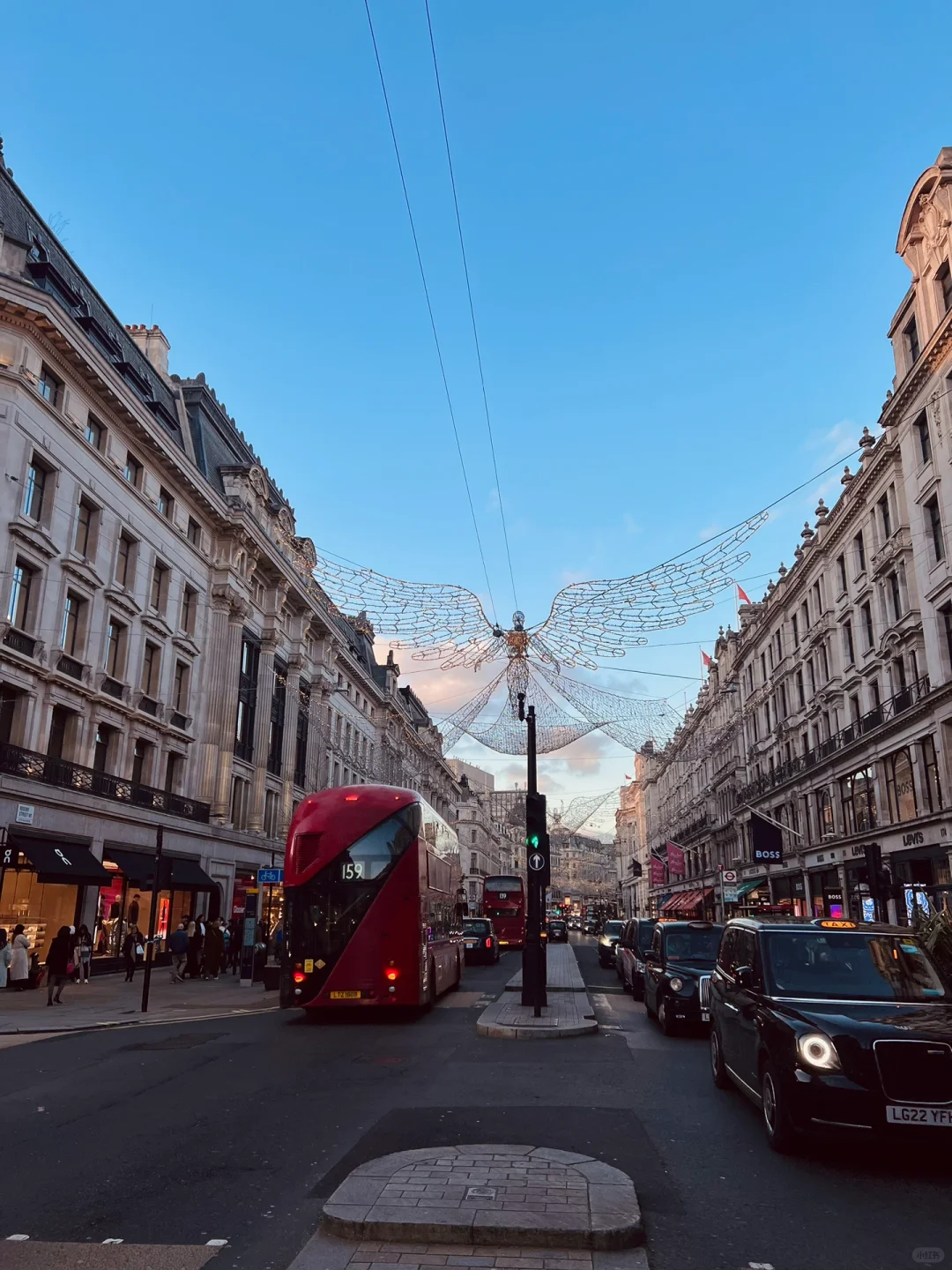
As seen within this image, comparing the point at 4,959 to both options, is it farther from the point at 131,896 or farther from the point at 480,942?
the point at 480,942

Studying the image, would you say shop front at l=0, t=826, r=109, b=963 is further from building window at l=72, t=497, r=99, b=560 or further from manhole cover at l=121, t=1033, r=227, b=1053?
manhole cover at l=121, t=1033, r=227, b=1053

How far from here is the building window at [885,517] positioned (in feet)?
113

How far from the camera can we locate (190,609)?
1474 inches

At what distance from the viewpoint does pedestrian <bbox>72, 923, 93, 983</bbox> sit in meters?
25.6

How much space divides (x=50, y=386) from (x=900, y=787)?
31.0m

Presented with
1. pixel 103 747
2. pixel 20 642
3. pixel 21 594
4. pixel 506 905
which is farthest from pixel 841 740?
pixel 21 594

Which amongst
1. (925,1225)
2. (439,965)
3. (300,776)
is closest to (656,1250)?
(925,1225)

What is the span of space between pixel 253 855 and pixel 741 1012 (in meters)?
36.4

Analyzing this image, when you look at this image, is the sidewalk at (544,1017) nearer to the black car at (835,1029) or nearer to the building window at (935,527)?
the black car at (835,1029)

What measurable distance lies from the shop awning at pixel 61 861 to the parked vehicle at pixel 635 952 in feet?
48.6

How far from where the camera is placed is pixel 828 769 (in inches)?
1607

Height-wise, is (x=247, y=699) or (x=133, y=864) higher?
(x=247, y=699)

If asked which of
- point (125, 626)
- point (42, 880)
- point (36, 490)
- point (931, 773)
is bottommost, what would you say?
point (42, 880)

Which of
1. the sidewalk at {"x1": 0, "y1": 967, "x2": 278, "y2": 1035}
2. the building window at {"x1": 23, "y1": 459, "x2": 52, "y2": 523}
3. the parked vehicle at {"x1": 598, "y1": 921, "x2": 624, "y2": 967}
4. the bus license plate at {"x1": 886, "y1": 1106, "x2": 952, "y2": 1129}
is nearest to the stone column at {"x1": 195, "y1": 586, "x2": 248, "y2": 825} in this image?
the sidewalk at {"x1": 0, "y1": 967, "x2": 278, "y2": 1035}
